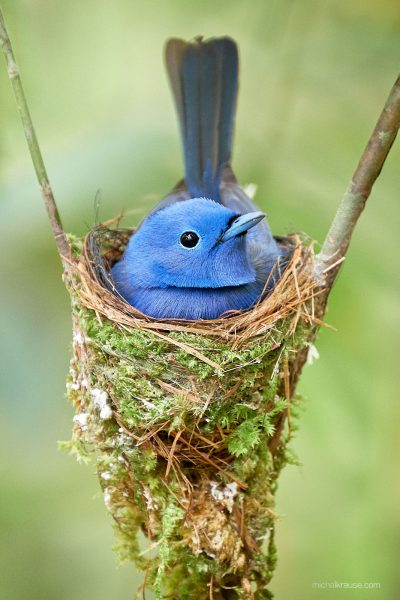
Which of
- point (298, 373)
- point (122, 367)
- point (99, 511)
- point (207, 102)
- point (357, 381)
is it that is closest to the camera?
point (122, 367)

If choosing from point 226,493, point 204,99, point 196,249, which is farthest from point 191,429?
point 204,99

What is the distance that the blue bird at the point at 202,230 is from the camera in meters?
3.79

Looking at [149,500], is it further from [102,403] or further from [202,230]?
[202,230]

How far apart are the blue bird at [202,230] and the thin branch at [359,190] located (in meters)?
0.49

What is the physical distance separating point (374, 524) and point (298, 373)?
3.60 ft

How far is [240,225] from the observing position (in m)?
3.71

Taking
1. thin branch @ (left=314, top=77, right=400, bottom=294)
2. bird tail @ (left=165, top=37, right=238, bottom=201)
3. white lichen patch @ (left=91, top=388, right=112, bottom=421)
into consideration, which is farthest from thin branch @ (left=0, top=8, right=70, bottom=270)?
bird tail @ (left=165, top=37, right=238, bottom=201)

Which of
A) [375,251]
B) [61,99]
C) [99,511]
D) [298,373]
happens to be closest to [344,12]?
[375,251]

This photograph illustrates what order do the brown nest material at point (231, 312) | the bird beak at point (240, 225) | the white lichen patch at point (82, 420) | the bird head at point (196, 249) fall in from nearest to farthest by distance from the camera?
the white lichen patch at point (82, 420), the brown nest material at point (231, 312), the bird beak at point (240, 225), the bird head at point (196, 249)

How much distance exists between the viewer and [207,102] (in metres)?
4.41

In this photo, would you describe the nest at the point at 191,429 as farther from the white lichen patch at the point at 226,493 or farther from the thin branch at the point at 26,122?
the thin branch at the point at 26,122

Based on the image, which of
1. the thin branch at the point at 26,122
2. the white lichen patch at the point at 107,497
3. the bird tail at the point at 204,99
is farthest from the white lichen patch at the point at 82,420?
the bird tail at the point at 204,99

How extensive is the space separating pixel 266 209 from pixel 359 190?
2.51 ft

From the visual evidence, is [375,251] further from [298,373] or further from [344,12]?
[344,12]
